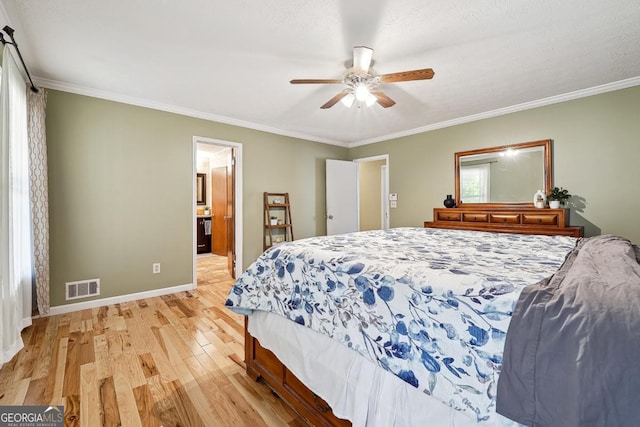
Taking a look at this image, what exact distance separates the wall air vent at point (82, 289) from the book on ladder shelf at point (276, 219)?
6.94 ft

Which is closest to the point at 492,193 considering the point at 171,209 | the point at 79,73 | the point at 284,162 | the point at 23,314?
the point at 284,162

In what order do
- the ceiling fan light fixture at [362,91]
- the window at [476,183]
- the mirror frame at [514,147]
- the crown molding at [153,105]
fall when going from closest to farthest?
the ceiling fan light fixture at [362,91]
the crown molding at [153,105]
the mirror frame at [514,147]
the window at [476,183]

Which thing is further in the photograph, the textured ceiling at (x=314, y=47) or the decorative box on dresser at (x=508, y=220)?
the decorative box on dresser at (x=508, y=220)

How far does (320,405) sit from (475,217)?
321 cm

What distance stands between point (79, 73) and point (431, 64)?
10.7 ft

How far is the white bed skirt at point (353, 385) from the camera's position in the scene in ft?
3.09

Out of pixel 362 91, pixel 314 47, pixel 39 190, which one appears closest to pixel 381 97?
pixel 362 91

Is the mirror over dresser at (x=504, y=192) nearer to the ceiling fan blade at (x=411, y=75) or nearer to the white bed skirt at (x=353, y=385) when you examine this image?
the ceiling fan blade at (x=411, y=75)

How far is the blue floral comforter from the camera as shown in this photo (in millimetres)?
835

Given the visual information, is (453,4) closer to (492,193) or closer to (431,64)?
(431,64)

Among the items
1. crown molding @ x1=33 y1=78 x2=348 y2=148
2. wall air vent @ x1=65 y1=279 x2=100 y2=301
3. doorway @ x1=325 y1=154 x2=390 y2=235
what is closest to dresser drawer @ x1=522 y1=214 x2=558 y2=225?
doorway @ x1=325 y1=154 x2=390 y2=235

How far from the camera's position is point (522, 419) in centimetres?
71

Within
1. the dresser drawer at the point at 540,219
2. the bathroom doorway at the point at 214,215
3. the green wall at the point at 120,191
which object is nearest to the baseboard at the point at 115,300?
the green wall at the point at 120,191

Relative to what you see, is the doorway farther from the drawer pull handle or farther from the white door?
the drawer pull handle
